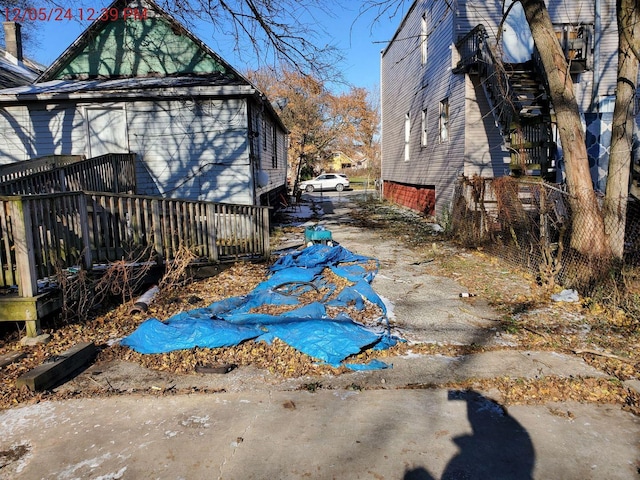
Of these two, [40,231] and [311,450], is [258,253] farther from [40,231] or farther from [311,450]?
[311,450]

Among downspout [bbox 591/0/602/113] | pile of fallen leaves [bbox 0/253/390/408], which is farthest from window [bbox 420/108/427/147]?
Result: pile of fallen leaves [bbox 0/253/390/408]

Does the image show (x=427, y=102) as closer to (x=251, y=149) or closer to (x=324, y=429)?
(x=251, y=149)

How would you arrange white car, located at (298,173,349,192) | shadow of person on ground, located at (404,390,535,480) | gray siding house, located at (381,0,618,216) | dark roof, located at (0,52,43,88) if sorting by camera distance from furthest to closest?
white car, located at (298,173,349,192), dark roof, located at (0,52,43,88), gray siding house, located at (381,0,618,216), shadow of person on ground, located at (404,390,535,480)

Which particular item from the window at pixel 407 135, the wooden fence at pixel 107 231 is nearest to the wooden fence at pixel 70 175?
the wooden fence at pixel 107 231

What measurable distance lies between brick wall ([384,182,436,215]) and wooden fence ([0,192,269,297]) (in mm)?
9455

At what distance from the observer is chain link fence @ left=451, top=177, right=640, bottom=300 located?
615cm

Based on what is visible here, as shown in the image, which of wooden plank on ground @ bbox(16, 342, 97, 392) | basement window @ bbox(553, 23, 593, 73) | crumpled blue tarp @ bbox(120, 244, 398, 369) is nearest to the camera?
wooden plank on ground @ bbox(16, 342, 97, 392)

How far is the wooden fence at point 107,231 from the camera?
16.5 ft

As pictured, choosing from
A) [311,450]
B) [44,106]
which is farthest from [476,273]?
[44,106]

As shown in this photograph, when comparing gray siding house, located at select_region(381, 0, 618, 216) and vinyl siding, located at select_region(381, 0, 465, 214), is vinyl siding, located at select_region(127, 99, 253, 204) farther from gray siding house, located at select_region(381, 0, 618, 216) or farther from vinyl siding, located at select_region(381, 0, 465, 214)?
vinyl siding, located at select_region(381, 0, 465, 214)

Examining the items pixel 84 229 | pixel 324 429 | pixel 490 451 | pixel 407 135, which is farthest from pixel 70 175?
pixel 407 135

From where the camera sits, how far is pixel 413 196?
1959 cm

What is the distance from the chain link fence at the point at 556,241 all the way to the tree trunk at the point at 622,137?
0.67ft

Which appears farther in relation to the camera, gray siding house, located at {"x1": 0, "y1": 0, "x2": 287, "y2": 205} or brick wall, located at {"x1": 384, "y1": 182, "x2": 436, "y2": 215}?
brick wall, located at {"x1": 384, "y1": 182, "x2": 436, "y2": 215}
